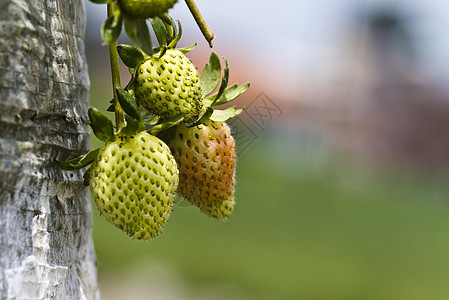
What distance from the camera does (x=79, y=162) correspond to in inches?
25.4

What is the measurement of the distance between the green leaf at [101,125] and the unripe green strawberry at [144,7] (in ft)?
0.36

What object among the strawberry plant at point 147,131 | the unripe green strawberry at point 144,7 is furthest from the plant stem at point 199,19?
the unripe green strawberry at point 144,7

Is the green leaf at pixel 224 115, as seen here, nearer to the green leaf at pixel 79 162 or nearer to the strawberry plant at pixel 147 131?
the strawberry plant at pixel 147 131

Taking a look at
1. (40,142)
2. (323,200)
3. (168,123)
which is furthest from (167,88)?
(323,200)

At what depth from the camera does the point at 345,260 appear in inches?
163

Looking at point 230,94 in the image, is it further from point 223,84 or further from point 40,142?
point 40,142

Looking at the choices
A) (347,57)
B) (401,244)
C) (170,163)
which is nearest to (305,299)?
(401,244)

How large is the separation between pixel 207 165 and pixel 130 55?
173 mm

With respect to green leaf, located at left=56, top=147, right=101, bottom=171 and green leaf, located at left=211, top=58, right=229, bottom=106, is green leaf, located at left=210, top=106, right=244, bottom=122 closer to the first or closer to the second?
green leaf, located at left=211, top=58, right=229, bottom=106

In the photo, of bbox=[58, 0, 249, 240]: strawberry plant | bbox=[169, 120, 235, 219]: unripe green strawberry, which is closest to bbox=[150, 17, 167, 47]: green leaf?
bbox=[58, 0, 249, 240]: strawberry plant

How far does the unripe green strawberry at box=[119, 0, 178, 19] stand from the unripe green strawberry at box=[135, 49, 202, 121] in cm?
11

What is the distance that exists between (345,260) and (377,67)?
6.66m

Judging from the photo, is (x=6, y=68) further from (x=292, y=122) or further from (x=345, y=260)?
(x=292, y=122)

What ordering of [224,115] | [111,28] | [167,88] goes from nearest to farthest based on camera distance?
[111,28] < [167,88] < [224,115]
